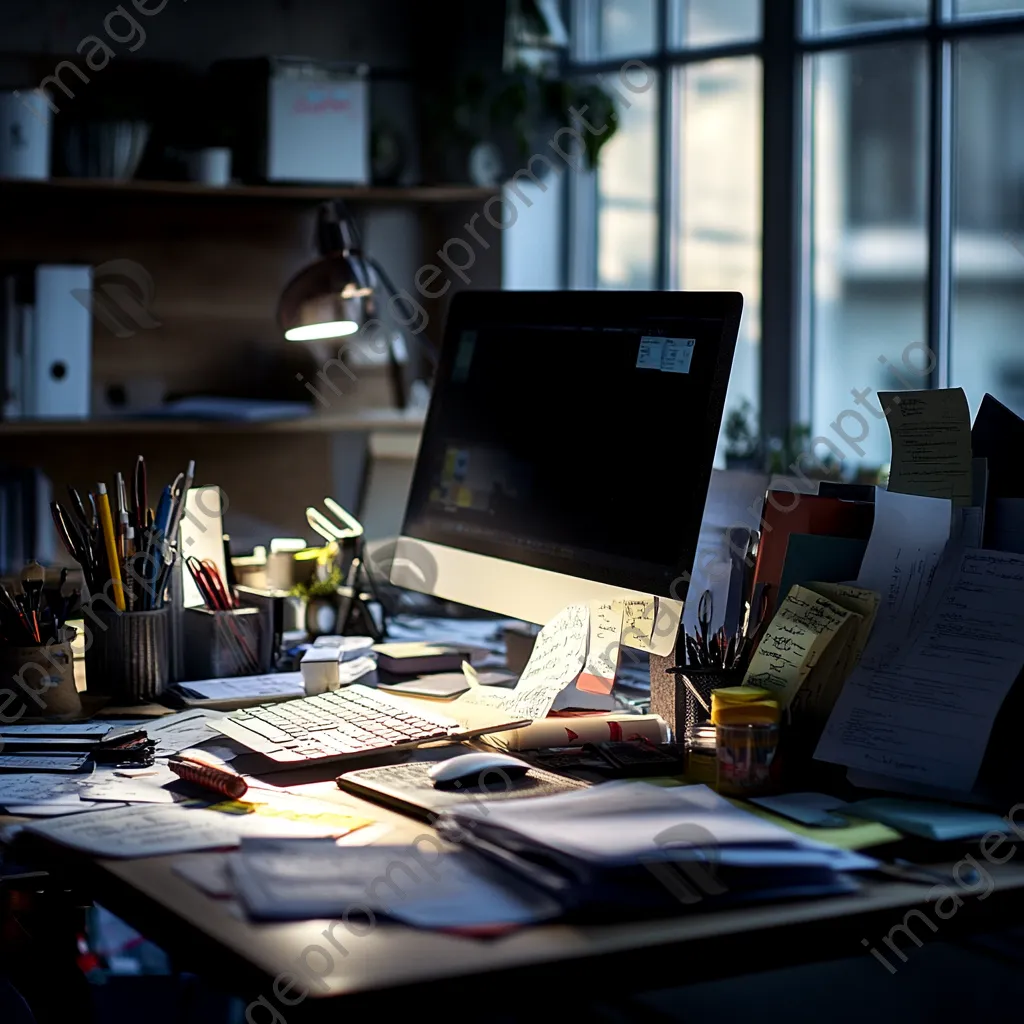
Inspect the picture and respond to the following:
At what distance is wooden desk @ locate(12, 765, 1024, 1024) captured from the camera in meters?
0.85

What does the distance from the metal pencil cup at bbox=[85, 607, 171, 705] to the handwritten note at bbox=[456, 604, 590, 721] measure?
394 mm

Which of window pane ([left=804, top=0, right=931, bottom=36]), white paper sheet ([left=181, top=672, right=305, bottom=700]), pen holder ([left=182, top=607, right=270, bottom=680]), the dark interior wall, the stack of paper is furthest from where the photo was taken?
the dark interior wall

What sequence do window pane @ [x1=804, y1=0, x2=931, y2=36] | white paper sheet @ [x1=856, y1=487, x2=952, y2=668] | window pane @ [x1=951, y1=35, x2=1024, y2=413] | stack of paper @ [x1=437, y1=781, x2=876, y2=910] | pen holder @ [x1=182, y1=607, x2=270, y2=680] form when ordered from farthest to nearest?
window pane @ [x1=804, y1=0, x2=931, y2=36] < window pane @ [x1=951, y1=35, x2=1024, y2=413] < pen holder @ [x1=182, y1=607, x2=270, y2=680] < white paper sheet @ [x1=856, y1=487, x2=952, y2=668] < stack of paper @ [x1=437, y1=781, x2=876, y2=910]

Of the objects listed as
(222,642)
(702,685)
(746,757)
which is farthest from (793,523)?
(222,642)

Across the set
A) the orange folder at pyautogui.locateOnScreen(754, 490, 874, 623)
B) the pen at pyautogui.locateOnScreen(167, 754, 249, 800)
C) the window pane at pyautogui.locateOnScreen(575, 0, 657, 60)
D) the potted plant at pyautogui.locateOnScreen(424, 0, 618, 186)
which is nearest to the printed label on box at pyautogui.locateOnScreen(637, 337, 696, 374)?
the orange folder at pyautogui.locateOnScreen(754, 490, 874, 623)

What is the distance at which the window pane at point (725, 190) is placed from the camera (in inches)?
139

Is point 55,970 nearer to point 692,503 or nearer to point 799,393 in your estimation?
point 692,503

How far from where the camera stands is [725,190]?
3.60 m

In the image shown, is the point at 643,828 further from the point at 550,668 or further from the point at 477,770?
the point at 550,668

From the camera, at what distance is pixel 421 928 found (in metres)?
0.92

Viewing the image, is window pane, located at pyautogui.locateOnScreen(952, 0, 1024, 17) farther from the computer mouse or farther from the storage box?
the computer mouse

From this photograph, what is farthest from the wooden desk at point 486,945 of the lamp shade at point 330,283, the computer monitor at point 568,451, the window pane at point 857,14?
the window pane at point 857,14

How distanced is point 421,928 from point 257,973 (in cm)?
11

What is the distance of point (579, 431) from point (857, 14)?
2101 millimetres
